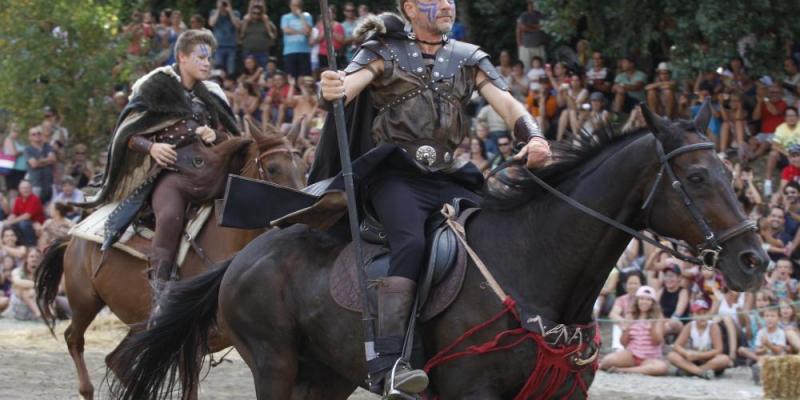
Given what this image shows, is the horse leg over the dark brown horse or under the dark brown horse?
under

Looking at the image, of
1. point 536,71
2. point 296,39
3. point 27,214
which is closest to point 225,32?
point 296,39

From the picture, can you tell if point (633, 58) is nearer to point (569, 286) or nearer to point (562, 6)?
point (562, 6)

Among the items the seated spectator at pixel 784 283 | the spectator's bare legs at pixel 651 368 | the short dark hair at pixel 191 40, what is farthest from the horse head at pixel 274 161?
the seated spectator at pixel 784 283

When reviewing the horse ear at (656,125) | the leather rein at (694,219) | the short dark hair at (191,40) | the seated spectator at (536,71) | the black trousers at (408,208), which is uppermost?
the horse ear at (656,125)

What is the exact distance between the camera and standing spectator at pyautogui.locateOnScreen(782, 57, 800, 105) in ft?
53.0

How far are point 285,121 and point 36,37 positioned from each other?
4.13 meters

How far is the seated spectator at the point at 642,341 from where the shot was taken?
1256 centimetres

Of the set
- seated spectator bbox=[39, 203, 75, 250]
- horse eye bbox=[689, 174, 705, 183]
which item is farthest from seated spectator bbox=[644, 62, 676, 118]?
horse eye bbox=[689, 174, 705, 183]

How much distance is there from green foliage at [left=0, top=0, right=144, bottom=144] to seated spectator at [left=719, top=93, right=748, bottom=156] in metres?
8.98

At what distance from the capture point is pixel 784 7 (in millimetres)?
16188

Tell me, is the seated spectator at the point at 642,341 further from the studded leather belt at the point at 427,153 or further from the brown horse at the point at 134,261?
the studded leather belt at the point at 427,153

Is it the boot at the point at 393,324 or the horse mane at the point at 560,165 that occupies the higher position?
the horse mane at the point at 560,165

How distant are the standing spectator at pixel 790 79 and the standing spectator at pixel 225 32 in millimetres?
9122

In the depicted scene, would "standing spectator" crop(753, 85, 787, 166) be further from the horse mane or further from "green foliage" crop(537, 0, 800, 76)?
the horse mane
